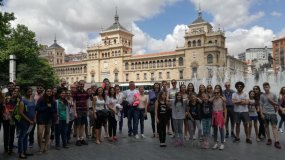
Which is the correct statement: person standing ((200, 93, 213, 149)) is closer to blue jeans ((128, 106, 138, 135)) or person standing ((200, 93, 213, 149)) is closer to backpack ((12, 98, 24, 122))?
blue jeans ((128, 106, 138, 135))

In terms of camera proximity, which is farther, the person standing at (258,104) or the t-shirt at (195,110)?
the person standing at (258,104)

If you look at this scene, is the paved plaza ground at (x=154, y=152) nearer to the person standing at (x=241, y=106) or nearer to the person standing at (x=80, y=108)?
the person standing at (x=80, y=108)

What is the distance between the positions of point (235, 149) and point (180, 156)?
1537mm

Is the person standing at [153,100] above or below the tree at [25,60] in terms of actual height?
below

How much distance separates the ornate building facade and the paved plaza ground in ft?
138

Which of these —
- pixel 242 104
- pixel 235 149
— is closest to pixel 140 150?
pixel 235 149

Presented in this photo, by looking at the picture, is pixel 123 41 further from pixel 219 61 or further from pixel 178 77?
pixel 219 61

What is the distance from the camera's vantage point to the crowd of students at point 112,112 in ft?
21.5

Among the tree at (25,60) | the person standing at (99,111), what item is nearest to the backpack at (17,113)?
the person standing at (99,111)

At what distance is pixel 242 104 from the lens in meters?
7.86

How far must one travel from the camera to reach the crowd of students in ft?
21.5

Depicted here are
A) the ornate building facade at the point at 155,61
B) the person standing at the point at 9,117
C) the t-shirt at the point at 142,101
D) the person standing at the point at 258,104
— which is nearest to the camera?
the person standing at the point at 9,117

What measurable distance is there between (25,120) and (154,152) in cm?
288

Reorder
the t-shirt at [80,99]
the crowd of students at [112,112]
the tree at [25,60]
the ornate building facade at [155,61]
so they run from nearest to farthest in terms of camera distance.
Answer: the crowd of students at [112,112], the t-shirt at [80,99], the tree at [25,60], the ornate building facade at [155,61]
